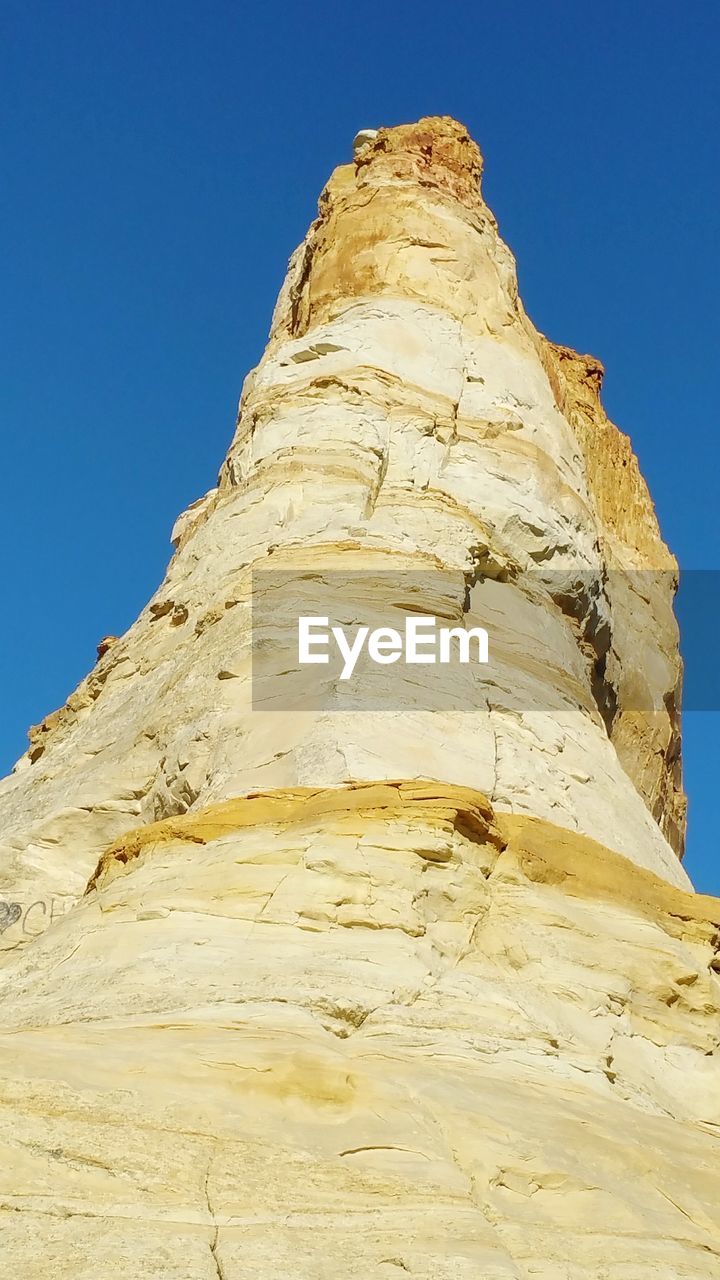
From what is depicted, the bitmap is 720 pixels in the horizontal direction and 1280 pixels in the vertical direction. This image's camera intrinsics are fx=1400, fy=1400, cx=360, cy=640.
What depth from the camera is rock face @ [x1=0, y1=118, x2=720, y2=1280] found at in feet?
16.7

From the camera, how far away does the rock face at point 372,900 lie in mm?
5086

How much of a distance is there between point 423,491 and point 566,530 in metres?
1.70

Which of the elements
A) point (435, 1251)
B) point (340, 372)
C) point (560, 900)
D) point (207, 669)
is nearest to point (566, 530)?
point (340, 372)

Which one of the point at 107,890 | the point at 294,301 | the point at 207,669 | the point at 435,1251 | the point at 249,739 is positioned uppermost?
the point at 294,301

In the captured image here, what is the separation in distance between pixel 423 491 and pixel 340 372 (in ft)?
6.52

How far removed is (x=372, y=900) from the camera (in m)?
7.80

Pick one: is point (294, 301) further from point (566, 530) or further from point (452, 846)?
point (452, 846)

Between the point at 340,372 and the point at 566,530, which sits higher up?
the point at 340,372

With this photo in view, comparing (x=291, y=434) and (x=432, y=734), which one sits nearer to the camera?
→ (x=432, y=734)

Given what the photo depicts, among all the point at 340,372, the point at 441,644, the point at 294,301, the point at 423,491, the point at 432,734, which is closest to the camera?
the point at 432,734

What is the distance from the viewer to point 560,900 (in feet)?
28.8

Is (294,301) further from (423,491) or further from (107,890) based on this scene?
(107,890)

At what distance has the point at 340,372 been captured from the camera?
14391mm

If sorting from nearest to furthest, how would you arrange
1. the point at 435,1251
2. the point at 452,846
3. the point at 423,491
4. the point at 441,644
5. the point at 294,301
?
the point at 435,1251, the point at 452,846, the point at 441,644, the point at 423,491, the point at 294,301
